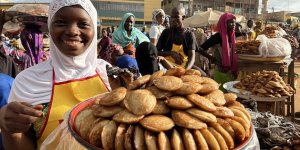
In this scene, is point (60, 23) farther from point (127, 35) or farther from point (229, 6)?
point (229, 6)

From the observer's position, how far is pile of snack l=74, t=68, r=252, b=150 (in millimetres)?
882

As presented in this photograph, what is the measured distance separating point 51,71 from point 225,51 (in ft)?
12.0

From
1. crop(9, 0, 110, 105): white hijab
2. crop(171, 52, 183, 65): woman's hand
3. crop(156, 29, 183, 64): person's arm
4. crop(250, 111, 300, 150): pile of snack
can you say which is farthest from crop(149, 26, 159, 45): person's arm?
crop(9, 0, 110, 105): white hijab

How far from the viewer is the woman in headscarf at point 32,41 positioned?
13.0 ft

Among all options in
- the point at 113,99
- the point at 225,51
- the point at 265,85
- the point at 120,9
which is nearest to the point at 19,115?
the point at 113,99

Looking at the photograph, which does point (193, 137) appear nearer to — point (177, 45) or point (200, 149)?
point (200, 149)

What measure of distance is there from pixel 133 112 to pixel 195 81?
0.97 feet

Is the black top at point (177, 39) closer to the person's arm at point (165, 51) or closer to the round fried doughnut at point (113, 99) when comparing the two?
the person's arm at point (165, 51)

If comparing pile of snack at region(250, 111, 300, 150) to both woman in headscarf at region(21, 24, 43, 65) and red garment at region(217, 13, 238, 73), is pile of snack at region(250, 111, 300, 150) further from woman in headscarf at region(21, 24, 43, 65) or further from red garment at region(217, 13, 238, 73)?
woman in headscarf at region(21, 24, 43, 65)

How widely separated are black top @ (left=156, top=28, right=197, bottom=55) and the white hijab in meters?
2.90

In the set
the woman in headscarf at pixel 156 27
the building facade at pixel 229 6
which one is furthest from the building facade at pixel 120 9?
the woman in headscarf at pixel 156 27

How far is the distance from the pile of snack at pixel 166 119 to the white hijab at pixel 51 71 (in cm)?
55

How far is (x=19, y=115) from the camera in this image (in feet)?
3.64

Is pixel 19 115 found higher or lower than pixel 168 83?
lower
